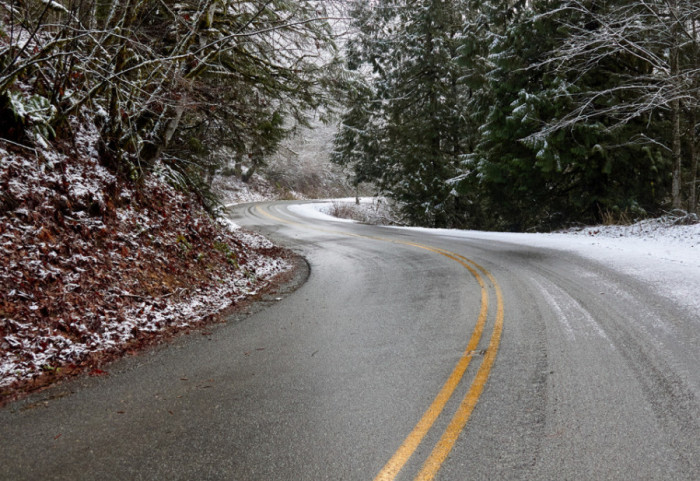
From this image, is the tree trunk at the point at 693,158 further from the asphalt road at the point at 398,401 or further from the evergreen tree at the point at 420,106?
the asphalt road at the point at 398,401

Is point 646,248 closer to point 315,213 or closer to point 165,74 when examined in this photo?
point 165,74

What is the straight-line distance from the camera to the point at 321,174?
55.3 metres

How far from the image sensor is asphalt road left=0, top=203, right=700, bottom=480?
2.55 meters

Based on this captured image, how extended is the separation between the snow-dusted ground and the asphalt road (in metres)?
0.78

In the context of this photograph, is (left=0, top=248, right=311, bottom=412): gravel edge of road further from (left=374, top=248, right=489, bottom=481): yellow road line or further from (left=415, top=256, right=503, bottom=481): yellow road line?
(left=415, top=256, right=503, bottom=481): yellow road line

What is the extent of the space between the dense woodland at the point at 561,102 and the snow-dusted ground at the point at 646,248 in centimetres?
144

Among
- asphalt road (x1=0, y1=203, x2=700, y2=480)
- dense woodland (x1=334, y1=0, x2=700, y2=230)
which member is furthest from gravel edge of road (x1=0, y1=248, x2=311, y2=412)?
dense woodland (x1=334, y1=0, x2=700, y2=230)

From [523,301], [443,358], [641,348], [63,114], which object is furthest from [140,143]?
[641,348]

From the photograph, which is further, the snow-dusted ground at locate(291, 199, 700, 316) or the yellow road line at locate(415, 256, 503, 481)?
the snow-dusted ground at locate(291, 199, 700, 316)

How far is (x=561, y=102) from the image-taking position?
42.2 feet

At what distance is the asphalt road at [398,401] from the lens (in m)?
2.55

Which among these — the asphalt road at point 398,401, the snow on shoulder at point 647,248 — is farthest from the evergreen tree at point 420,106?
the asphalt road at point 398,401

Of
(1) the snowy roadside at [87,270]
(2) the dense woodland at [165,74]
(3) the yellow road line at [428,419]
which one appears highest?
(2) the dense woodland at [165,74]

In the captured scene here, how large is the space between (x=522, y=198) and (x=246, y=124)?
11.4m
